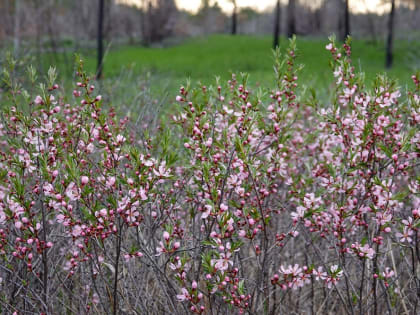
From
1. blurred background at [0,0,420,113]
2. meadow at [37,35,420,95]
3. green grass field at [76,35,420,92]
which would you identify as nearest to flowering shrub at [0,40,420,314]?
blurred background at [0,0,420,113]

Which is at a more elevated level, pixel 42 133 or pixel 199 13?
pixel 199 13

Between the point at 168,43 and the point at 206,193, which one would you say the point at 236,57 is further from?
the point at 206,193

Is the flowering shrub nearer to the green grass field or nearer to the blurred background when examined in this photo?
the blurred background

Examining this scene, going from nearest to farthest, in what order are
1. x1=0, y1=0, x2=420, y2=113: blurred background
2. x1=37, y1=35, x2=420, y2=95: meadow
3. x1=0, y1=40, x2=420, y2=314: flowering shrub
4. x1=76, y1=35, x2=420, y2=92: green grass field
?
x1=0, y1=40, x2=420, y2=314: flowering shrub < x1=0, y1=0, x2=420, y2=113: blurred background < x1=37, y1=35, x2=420, y2=95: meadow < x1=76, y1=35, x2=420, y2=92: green grass field

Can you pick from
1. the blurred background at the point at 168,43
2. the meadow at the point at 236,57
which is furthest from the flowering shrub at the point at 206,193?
the meadow at the point at 236,57

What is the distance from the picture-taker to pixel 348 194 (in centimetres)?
263

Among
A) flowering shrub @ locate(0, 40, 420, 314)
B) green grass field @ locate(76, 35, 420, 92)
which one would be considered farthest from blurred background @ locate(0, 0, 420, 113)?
flowering shrub @ locate(0, 40, 420, 314)

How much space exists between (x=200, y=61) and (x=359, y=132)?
23028 mm

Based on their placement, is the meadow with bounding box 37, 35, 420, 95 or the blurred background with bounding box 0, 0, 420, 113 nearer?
the blurred background with bounding box 0, 0, 420, 113

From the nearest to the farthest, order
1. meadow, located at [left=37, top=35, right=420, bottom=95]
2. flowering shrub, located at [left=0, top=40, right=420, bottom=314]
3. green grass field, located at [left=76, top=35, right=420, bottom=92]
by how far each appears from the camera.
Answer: flowering shrub, located at [left=0, top=40, right=420, bottom=314] < meadow, located at [left=37, top=35, right=420, bottom=95] < green grass field, located at [left=76, top=35, right=420, bottom=92]

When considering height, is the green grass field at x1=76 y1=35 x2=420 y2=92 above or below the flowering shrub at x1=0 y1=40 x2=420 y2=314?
above

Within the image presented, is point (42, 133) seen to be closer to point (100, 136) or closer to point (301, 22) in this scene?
point (100, 136)

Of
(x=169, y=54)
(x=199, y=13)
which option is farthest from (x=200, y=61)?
(x=199, y=13)

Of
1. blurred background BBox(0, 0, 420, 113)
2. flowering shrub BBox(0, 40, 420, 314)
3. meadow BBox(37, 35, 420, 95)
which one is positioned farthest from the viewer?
meadow BBox(37, 35, 420, 95)
